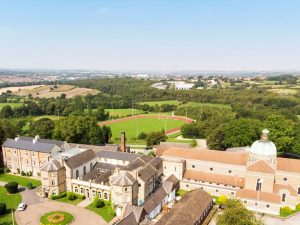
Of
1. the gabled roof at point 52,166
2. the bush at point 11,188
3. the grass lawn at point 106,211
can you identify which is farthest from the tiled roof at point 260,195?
the bush at point 11,188

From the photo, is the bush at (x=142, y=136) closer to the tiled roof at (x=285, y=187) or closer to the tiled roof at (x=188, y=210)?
the tiled roof at (x=188, y=210)

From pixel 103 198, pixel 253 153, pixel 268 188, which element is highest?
pixel 253 153

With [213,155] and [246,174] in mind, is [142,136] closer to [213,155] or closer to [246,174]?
[213,155]

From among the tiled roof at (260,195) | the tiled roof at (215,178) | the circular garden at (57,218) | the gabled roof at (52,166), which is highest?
the gabled roof at (52,166)

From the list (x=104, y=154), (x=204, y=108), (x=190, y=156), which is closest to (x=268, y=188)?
(x=190, y=156)

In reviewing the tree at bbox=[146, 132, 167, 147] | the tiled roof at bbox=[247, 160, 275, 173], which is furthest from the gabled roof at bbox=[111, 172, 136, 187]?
the tree at bbox=[146, 132, 167, 147]

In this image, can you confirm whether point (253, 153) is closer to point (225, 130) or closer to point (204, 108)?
point (225, 130)

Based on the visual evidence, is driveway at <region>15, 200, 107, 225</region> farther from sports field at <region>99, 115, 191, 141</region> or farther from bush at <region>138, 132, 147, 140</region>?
sports field at <region>99, 115, 191, 141</region>

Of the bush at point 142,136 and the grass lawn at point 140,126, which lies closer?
the bush at point 142,136
